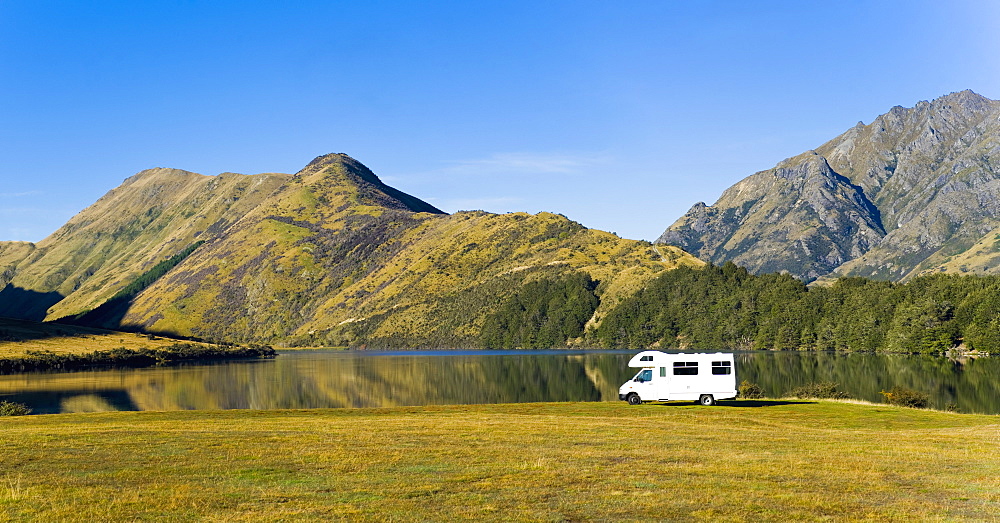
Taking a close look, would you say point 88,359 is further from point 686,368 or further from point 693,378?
point 693,378

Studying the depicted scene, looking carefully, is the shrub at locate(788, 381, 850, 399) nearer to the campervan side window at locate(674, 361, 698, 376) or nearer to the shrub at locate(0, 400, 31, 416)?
the campervan side window at locate(674, 361, 698, 376)

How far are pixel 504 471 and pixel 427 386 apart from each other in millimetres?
80428

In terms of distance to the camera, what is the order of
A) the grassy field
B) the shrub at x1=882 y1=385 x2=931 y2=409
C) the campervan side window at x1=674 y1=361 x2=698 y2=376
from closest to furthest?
1. the grassy field
2. the campervan side window at x1=674 y1=361 x2=698 y2=376
3. the shrub at x1=882 y1=385 x2=931 y2=409

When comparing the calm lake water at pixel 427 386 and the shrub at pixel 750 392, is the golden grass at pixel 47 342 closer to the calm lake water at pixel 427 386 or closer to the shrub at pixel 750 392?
the calm lake water at pixel 427 386

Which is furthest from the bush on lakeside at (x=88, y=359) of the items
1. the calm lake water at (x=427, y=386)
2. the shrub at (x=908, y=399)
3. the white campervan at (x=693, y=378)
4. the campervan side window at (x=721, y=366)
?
the shrub at (x=908, y=399)

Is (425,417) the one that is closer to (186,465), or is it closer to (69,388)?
(186,465)

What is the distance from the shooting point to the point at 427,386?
344 ft

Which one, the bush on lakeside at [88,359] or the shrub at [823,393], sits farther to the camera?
the bush on lakeside at [88,359]

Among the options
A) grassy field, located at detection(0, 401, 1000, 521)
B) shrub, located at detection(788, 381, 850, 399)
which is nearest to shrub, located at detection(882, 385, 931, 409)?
shrub, located at detection(788, 381, 850, 399)

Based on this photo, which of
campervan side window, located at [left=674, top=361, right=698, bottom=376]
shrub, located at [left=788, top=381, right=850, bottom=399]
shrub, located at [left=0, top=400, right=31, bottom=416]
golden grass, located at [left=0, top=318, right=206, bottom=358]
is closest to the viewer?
campervan side window, located at [left=674, top=361, right=698, bottom=376]

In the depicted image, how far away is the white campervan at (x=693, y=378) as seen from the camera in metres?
57.9

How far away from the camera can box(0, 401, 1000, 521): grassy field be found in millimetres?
19609

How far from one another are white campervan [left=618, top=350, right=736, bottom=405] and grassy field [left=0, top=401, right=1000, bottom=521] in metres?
12.1

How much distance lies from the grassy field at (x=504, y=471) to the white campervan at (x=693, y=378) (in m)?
12.1
